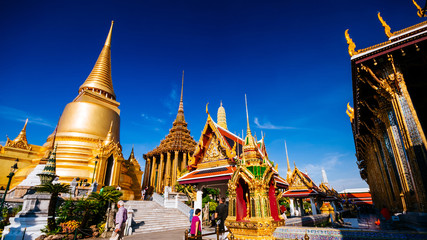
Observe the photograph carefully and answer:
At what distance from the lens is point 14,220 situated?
7.48m

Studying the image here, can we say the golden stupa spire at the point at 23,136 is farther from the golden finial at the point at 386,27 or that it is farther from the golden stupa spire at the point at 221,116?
the golden stupa spire at the point at 221,116

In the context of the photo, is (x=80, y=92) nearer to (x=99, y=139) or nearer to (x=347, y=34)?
(x=99, y=139)

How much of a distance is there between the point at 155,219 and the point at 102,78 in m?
21.9

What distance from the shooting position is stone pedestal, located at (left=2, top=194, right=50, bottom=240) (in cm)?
721

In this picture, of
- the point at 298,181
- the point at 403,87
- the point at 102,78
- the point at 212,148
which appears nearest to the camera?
the point at 403,87

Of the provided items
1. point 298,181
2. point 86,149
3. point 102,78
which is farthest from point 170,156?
point 298,181

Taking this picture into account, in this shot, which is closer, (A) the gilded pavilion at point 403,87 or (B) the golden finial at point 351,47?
(A) the gilded pavilion at point 403,87

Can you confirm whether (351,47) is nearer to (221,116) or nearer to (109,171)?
Result: (109,171)

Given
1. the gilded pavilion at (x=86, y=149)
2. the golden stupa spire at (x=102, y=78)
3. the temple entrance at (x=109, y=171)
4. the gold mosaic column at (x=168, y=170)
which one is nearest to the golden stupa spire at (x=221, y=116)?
the gold mosaic column at (x=168, y=170)

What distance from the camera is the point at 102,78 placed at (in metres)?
27.1

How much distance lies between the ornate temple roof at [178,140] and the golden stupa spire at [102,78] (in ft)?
37.6

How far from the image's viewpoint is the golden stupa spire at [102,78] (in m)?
25.9

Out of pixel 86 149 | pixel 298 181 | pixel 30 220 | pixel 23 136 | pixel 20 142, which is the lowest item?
pixel 30 220

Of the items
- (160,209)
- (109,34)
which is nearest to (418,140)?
(160,209)
